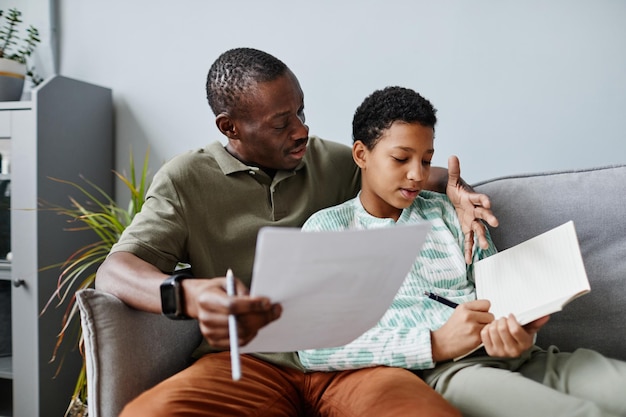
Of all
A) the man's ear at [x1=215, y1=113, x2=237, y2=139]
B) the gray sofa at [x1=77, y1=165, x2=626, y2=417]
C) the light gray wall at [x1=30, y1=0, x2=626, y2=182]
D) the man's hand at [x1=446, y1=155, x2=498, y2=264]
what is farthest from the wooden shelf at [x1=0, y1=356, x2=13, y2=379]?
the man's hand at [x1=446, y1=155, x2=498, y2=264]

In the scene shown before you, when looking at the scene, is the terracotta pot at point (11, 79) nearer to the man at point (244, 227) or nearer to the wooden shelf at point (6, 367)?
the wooden shelf at point (6, 367)

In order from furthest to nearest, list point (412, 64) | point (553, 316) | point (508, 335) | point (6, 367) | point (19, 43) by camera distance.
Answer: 1. point (19, 43)
2. point (6, 367)
3. point (412, 64)
4. point (553, 316)
5. point (508, 335)

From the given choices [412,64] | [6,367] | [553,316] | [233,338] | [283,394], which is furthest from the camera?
[6,367]

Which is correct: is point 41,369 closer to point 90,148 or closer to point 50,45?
point 90,148

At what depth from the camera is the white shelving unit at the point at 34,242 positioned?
Result: 1.97 metres

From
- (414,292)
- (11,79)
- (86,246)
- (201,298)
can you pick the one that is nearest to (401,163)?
(414,292)

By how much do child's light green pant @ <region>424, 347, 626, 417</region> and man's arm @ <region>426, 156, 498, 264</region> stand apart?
0.76 ft

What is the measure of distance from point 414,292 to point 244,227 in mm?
408

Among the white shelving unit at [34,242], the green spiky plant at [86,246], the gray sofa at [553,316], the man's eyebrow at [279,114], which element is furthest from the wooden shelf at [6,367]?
the man's eyebrow at [279,114]

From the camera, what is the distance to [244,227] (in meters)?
1.38

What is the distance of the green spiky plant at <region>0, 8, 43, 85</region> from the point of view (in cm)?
218

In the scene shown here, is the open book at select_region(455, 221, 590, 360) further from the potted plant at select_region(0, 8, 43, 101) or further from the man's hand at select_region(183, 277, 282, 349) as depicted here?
the potted plant at select_region(0, 8, 43, 101)

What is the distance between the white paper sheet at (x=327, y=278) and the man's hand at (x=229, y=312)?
18 millimetres

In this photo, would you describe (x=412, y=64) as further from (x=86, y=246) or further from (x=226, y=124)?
(x=86, y=246)
